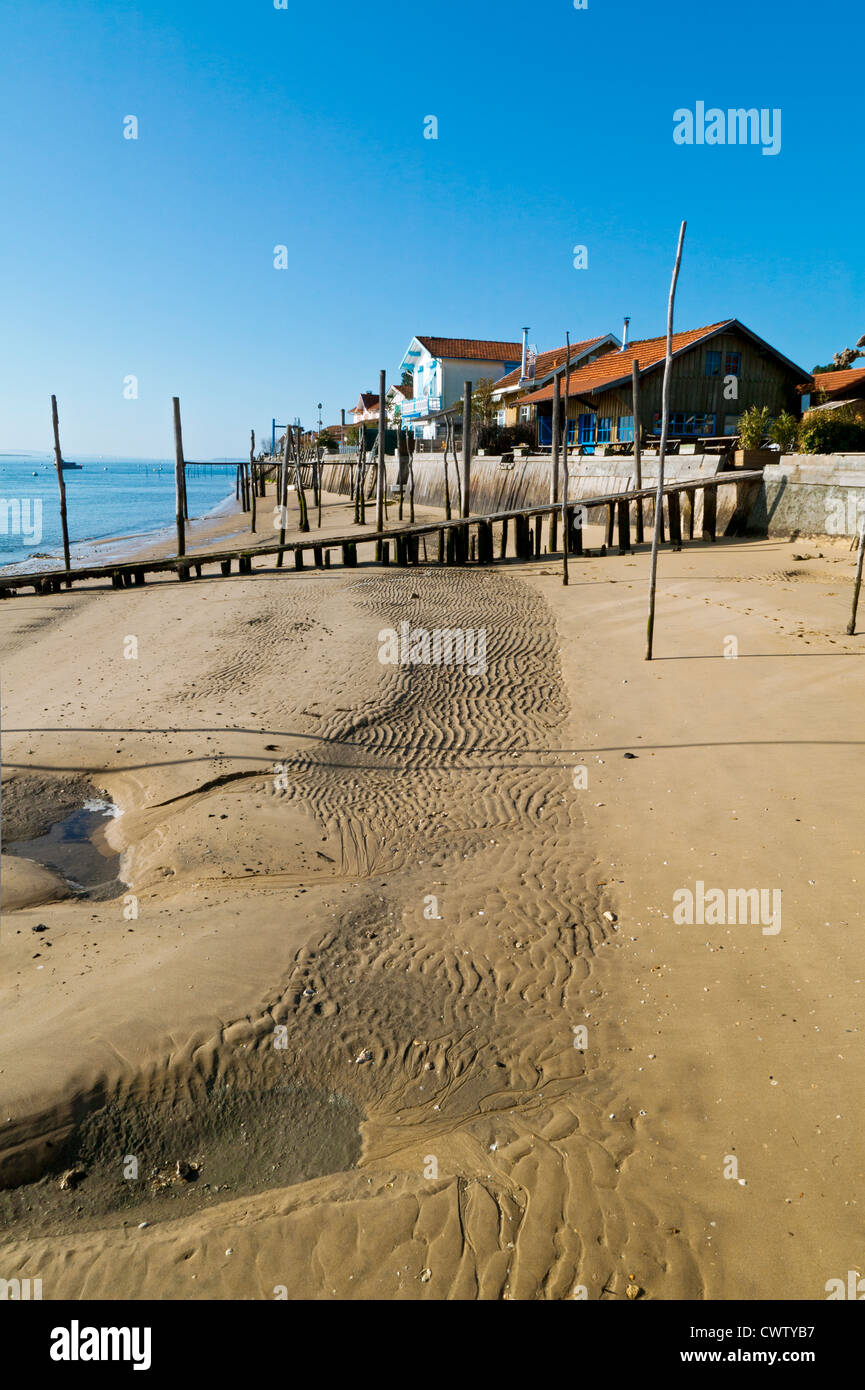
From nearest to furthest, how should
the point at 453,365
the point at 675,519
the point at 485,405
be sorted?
the point at 675,519
the point at 485,405
the point at 453,365

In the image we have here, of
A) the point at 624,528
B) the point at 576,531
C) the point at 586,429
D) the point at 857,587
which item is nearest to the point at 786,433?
the point at 624,528

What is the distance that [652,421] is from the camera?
3072cm

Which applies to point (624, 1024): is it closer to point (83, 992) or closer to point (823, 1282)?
point (823, 1282)

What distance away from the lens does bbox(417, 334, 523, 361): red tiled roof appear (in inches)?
2170

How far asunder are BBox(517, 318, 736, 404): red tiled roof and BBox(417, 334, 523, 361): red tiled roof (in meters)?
22.3

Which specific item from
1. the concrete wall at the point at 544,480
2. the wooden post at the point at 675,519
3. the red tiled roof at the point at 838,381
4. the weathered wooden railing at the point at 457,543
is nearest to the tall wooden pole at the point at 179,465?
the weathered wooden railing at the point at 457,543

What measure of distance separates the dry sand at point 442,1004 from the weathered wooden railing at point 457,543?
36.2 feet

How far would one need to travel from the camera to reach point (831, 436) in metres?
23.6

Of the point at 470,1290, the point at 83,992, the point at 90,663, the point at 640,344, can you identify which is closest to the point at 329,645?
the point at 90,663

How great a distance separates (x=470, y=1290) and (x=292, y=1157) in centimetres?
114

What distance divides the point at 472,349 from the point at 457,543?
125ft

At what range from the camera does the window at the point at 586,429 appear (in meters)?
33.5

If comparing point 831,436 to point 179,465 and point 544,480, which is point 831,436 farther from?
point 179,465

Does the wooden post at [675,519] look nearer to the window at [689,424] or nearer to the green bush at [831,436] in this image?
the green bush at [831,436]
